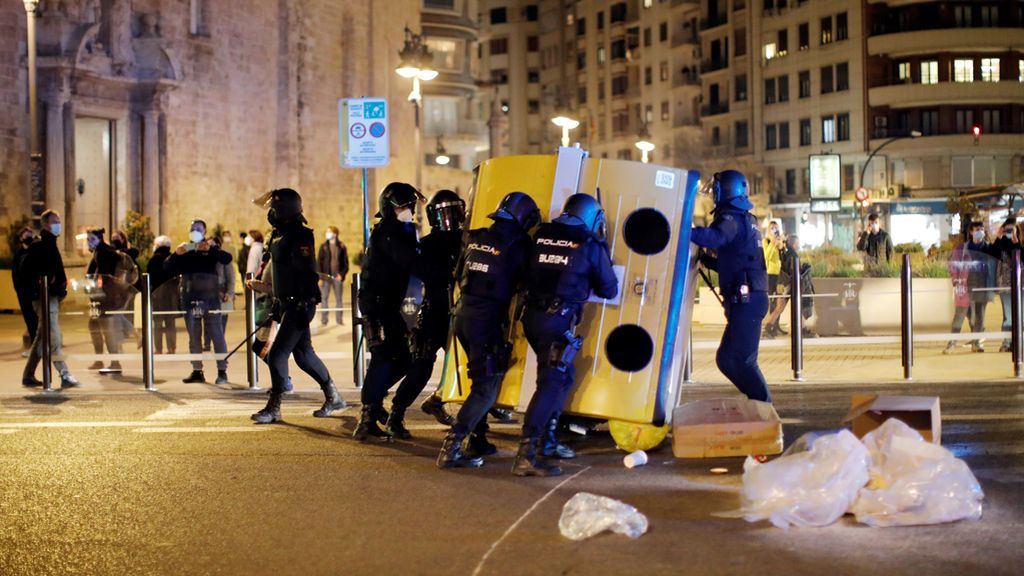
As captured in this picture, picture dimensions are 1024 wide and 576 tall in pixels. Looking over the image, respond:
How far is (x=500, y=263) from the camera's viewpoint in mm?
8148

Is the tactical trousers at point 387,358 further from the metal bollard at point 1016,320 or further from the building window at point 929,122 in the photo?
the building window at point 929,122

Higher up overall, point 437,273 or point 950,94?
point 950,94

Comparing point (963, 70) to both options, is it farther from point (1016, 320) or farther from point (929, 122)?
point (1016, 320)

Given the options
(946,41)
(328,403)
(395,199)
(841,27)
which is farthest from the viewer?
(841,27)

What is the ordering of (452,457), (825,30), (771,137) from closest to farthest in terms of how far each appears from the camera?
(452,457) < (825,30) < (771,137)

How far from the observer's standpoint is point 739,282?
9406 millimetres

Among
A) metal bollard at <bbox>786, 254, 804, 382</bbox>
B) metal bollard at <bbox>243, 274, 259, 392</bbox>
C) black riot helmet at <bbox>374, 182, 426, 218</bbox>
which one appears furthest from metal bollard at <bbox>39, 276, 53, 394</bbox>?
metal bollard at <bbox>786, 254, 804, 382</bbox>

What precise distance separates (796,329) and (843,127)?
56.0m

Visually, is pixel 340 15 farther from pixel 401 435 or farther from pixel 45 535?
pixel 45 535

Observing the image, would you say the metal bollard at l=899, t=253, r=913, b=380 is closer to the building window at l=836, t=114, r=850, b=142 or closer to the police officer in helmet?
the police officer in helmet

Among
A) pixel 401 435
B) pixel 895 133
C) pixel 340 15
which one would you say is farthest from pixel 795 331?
pixel 895 133

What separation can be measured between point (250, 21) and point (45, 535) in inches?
1368

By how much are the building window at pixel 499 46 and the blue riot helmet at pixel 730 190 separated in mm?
93581

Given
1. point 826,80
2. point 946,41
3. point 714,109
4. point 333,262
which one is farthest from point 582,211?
point 714,109
